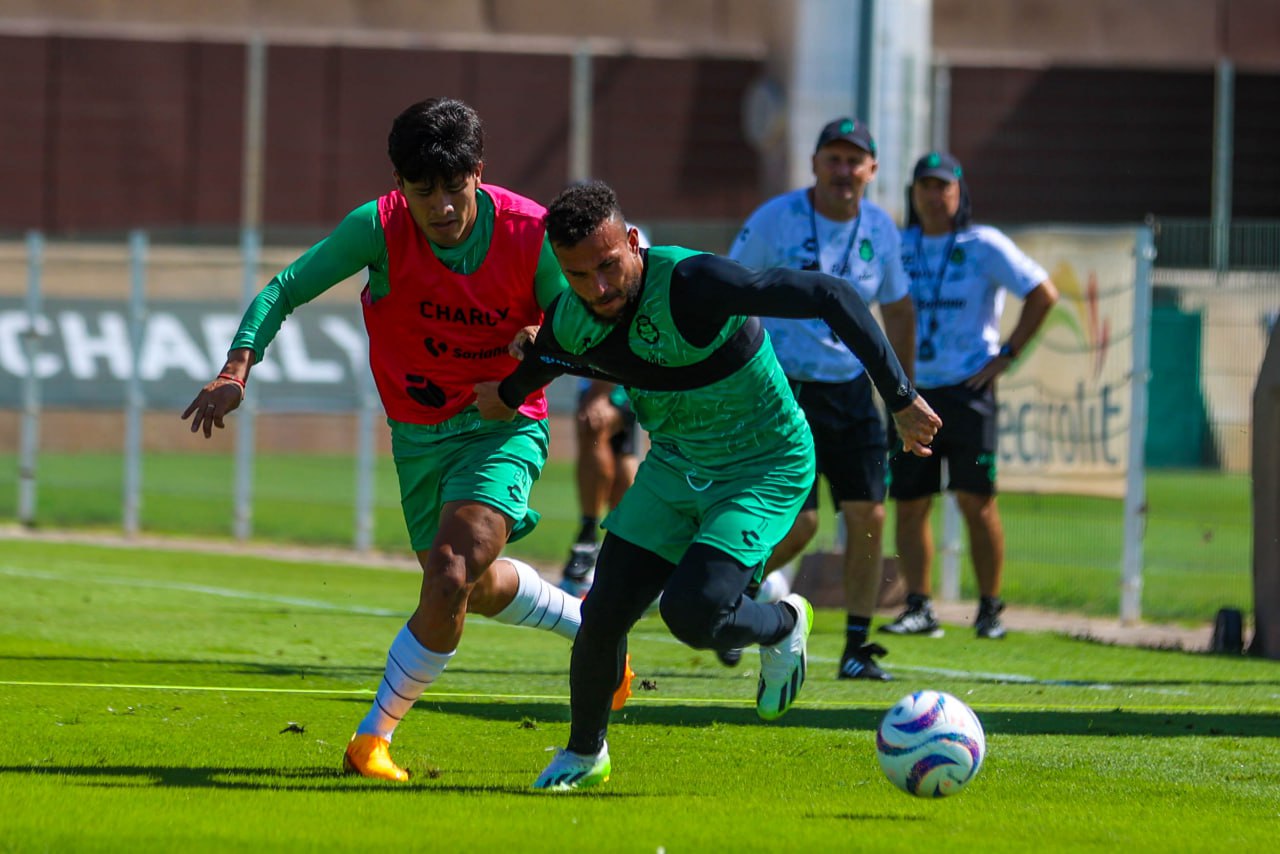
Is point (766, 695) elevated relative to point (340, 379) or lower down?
lower down

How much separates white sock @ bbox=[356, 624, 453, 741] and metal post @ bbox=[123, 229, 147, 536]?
11.3 metres

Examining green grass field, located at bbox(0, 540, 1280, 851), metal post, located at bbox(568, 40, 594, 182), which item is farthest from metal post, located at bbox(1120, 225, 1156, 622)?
metal post, located at bbox(568, 40, 594, 182)

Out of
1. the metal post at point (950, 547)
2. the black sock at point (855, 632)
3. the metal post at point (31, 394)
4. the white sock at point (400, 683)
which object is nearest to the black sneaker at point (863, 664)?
the black sock at point (855, 632)

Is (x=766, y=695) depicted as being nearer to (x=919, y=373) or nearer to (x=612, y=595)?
(x=612, y=595)

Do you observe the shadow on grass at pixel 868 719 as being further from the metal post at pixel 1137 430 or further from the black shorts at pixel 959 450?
the metal post at pixel 1137 430

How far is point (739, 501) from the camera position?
5.93m

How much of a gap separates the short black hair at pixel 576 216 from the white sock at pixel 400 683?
1.33 m

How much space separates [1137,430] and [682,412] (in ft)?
22.1

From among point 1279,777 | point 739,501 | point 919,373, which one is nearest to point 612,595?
point 739,501

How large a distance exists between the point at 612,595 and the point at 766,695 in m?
0.87

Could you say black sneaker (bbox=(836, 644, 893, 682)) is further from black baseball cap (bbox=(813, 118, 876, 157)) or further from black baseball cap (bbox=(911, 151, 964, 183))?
black baseball cap (bbox=(911, 151, 964, 183))

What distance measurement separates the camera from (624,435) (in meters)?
12.6

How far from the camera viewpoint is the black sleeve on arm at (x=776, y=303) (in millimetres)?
5527

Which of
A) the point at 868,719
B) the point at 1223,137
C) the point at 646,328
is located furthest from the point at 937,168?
the point at 1223,137
